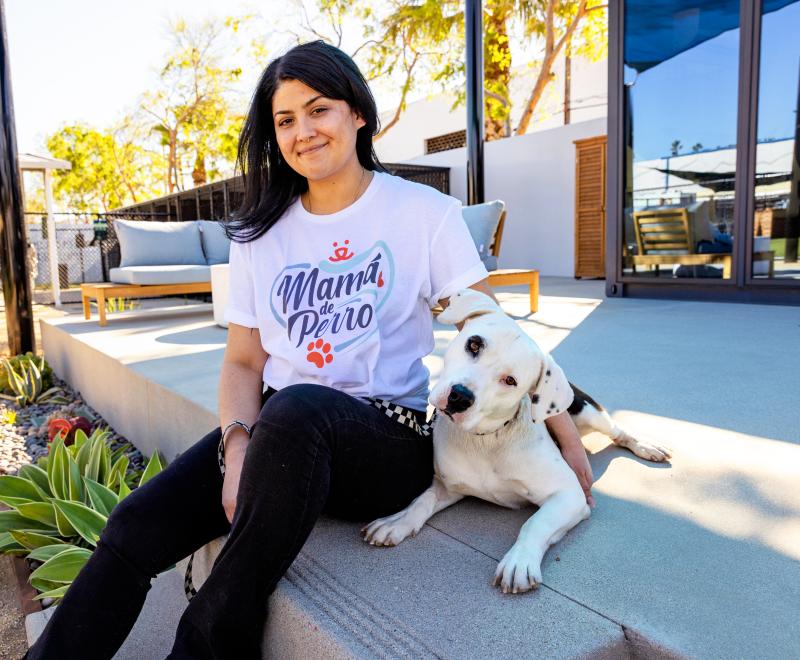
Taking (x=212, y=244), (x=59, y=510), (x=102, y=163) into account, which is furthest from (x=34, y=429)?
(x=102, y=163)

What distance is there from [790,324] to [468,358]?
13.0 feet

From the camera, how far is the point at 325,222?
1.64m

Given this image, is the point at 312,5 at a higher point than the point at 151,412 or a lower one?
higher

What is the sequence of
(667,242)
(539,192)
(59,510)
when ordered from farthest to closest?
(539,192) → (667,242) → (59,510)

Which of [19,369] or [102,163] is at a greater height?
[102,163]

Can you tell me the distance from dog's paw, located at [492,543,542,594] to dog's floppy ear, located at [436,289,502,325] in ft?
1.67

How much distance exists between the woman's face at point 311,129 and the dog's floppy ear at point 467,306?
0.50 metres

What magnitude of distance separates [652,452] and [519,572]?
906 millimetres

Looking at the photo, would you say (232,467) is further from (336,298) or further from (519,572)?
(519,572)

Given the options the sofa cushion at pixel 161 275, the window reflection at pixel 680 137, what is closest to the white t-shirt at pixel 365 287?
the window reflection at pixel 680 137

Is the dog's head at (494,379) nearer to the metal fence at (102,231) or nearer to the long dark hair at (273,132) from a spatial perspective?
the long dark hair at (273,132)

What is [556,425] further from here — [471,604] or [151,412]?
[151,412]

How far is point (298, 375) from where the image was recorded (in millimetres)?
1579

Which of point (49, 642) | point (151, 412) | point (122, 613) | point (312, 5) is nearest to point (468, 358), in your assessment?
point (122, 613)
